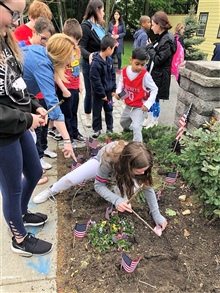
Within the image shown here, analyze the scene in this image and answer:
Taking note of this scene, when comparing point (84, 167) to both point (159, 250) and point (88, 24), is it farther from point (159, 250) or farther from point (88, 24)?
point (88, 24)

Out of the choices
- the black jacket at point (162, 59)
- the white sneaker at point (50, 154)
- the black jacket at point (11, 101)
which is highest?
the black jacket at point (11, 101)

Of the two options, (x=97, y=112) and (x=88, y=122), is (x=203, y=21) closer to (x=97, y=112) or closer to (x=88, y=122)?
(x=88, y=122)

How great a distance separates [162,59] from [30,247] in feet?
10.6

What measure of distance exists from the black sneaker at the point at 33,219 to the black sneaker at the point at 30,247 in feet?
0.79

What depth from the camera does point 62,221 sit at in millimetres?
2533

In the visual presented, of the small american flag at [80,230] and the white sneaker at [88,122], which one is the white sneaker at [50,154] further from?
the small american flag at [80,230]

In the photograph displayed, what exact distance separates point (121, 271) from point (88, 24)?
3.48 m

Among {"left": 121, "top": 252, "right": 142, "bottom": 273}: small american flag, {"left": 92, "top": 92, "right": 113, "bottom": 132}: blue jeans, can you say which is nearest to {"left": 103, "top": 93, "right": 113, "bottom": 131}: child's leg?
{"left": 92, "top": 92, "right": 113, "bottom": 132}: blue jeans

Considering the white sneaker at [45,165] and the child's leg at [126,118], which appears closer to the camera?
the white sneaker at [45,165]

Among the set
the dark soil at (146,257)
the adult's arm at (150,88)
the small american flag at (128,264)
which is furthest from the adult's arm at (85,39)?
the small american flag at (128,264)

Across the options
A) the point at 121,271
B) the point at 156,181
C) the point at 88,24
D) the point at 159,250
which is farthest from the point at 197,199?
the point at 88,24

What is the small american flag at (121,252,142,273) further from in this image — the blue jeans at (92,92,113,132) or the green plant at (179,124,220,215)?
the blue jeans at (92,92,113,132)

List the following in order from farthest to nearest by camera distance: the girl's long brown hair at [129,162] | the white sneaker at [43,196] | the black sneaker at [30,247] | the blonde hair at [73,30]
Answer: the blonde hair at [73,30] < the white sneaker at [43,196] < the black sneaker at [30,247] < the girl's long brown hair at [129,162]

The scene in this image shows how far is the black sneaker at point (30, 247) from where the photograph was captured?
216cm
